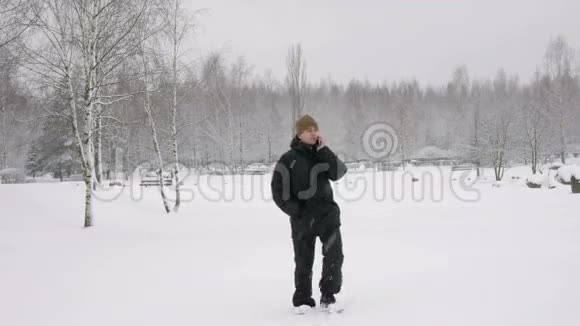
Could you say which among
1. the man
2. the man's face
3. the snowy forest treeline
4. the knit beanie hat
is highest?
the snowy forest treeline

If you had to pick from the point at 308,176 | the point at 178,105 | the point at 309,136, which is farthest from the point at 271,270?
the point at 178,105

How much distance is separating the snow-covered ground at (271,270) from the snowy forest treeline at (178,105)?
2.75m

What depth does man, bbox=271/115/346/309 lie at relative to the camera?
346 centimetres

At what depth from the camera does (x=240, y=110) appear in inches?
1373

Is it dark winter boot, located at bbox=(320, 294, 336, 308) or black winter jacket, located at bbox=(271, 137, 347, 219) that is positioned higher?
black winter jacket, located at bbox=(271, 137, 347, 219)

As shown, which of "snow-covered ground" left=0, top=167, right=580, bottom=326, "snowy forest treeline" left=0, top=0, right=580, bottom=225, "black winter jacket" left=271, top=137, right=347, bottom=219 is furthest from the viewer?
"snowy forest treeline" left=0, top=0, right=580, bottom=225

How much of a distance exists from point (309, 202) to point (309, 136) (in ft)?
2.09

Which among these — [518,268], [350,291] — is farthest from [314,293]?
[518,268]

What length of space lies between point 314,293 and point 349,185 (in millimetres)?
20876

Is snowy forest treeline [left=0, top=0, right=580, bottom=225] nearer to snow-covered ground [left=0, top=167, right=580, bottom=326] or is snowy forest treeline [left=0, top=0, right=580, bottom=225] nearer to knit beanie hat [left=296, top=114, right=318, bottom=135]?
snow-covered ground [left=0, top=167, right=580, bottom=326]

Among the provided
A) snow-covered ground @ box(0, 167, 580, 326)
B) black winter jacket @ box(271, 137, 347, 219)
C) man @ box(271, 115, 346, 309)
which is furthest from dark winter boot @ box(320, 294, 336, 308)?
black winter jacket @ box(271, 137, 347, 219)

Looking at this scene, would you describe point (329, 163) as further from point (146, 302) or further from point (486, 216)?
point (486, 216)

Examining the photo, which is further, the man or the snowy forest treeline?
the snowy forest treeline

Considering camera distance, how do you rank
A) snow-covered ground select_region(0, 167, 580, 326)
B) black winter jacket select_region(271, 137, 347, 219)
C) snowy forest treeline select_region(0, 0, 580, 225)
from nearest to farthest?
snow-covered ground select_region(0, 167, 580, 326), black winter jacket select_region(271, 137, 347, 219), snowy forest treeline select_region(0, 0, 580, 225)
